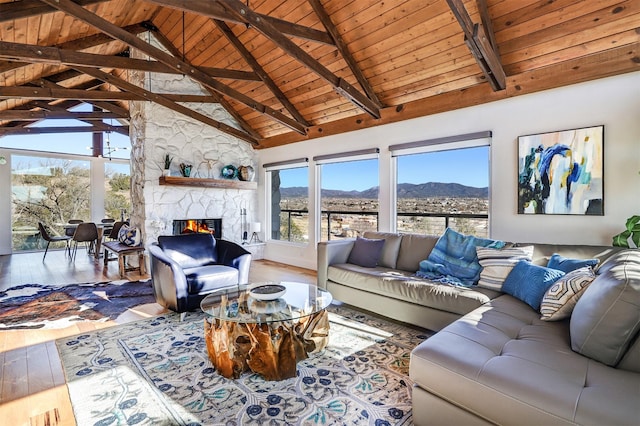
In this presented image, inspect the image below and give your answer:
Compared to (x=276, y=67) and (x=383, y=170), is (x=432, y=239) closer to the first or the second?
(x=383, y=170)

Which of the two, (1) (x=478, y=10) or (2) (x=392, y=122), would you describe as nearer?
(1) (x=478, y=10)

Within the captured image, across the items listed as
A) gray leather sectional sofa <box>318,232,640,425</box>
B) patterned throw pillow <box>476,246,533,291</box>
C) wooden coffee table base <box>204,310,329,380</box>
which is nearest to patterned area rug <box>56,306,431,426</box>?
wooden coffee table base <box>204,310,329,380</box>

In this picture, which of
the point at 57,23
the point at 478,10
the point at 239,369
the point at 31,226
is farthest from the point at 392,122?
the point at 31,226

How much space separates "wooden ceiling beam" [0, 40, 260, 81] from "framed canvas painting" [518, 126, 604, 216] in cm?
432

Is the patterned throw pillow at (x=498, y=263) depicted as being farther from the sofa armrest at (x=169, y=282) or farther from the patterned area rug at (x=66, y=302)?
the patterned area rug at (x=66, y=302)

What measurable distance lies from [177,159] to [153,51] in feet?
7.50

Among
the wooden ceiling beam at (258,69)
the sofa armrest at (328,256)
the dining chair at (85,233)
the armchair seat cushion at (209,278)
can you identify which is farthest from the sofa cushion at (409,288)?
the dining chair at (85,233)

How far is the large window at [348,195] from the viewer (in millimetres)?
5434

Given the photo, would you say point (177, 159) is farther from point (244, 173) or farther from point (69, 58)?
point (69, 58)

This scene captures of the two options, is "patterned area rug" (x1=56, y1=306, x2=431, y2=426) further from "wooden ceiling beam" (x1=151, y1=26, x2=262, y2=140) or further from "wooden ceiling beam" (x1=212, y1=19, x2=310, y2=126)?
"wooden ceiling beam" (x1=151, y1=26, x2=262, y2=140)

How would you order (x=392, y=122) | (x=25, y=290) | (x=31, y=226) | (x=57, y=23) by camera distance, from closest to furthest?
(x=57, y=23), (x=25, y=290), (x=392, y=122), (x=31, y=226)

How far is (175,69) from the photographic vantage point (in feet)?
15.3

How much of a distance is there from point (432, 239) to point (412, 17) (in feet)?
8.30

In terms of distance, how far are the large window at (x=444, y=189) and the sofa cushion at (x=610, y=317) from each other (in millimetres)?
2424
